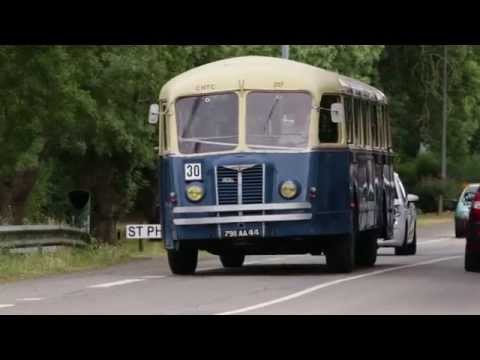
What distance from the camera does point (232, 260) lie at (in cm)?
2847

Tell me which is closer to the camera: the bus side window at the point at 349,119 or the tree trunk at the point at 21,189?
the bus side window at the point at 349,119

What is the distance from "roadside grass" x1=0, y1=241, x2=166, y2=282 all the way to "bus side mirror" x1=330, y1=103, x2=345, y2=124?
5254 mm

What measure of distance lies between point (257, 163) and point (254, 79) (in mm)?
1394

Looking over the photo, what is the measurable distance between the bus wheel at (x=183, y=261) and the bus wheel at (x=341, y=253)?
2.13 metres

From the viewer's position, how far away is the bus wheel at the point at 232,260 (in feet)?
92.5

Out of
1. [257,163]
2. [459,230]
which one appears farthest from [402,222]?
[459,230]

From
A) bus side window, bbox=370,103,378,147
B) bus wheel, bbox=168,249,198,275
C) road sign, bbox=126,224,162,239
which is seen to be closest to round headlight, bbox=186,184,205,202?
bus wheel, bbox=168,249,198,275

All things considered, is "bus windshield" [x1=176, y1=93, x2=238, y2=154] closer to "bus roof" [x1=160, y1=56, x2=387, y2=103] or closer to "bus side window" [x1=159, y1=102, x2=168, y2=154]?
"bus roof" [x1=160, y1=56, x2=387, y2=103]

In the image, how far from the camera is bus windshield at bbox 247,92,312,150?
25.0 m

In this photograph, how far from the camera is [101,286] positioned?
2278cm

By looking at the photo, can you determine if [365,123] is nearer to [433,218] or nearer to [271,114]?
[271,114]

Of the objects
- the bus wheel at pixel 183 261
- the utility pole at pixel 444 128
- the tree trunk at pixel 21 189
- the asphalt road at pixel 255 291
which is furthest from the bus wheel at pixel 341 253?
the utility pole at pixel 444 128

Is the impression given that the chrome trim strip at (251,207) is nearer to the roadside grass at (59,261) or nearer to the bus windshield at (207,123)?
the bus windshield at (207,123)
